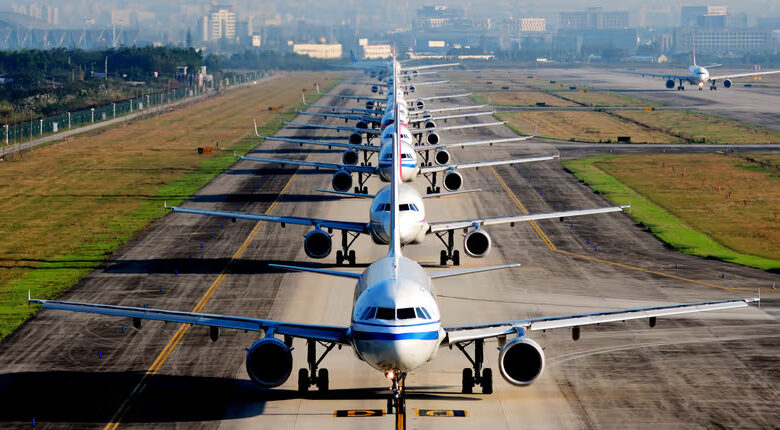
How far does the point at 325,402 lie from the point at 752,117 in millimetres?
153451

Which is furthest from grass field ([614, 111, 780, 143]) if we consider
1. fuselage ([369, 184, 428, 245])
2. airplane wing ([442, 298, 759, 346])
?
airplane wing ([442, 298, 759, 346])

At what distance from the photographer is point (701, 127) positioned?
153 meters

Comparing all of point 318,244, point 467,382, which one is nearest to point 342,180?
point 318,244

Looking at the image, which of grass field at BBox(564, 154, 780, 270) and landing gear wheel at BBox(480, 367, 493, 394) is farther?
grass field at BBox(564, 154, 780, 270)

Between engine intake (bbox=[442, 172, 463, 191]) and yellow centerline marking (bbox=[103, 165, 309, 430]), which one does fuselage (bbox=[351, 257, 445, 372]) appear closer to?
yellow centerline marking (bbox=[103, 165, 309, 430])

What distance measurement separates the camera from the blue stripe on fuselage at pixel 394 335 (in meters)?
29.8

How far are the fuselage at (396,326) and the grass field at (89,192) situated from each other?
2238 cm

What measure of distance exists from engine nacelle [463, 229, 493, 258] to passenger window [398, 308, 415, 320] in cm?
2602

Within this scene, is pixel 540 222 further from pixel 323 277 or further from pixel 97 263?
pixel 97 263

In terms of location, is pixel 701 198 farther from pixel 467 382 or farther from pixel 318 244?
pixel 467 382

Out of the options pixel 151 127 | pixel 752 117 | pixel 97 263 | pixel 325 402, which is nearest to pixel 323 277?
pixel 97 263

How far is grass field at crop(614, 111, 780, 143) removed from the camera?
137 m

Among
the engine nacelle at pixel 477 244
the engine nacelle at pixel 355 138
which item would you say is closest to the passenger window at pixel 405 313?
the engine nacelle at pixel 477 244

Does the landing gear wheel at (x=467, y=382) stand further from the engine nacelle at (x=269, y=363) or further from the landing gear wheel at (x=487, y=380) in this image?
the engine nacelle at (x=269, y=363)
